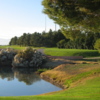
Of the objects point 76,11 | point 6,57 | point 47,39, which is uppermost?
point 47,39

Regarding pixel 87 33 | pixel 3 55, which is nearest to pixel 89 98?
pixel 87 33

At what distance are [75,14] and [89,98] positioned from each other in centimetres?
772

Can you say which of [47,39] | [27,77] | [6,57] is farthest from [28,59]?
[47,39]

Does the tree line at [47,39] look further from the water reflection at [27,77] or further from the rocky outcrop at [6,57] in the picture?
the water reflection at [27,77]

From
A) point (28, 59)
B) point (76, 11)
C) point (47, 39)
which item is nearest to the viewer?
point (76, 11)

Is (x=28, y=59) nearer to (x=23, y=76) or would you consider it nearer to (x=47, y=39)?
(x=23, y=76)

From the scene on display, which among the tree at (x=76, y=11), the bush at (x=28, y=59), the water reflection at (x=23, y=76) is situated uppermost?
the tree at (x=76, y=11)

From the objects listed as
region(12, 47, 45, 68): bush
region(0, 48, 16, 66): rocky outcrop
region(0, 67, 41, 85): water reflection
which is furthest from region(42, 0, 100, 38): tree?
region(0, 48, 16, 66): rocky outcrop

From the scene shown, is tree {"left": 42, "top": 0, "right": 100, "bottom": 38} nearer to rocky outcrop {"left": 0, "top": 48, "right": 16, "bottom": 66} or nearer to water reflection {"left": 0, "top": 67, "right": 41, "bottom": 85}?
water reflection {"left": 0, "top": 67, "right": 41, "bottom": 85}

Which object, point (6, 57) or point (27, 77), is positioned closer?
point (27, 77)

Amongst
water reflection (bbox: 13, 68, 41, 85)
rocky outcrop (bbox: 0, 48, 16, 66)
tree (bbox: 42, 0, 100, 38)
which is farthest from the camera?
rocky outcrop (bbox: 0, 48, 16, 66)

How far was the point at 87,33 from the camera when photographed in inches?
887

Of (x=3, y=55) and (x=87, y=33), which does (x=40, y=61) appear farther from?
(x=87, y=33)

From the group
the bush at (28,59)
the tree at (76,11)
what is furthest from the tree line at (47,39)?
the tree at (76,11)
